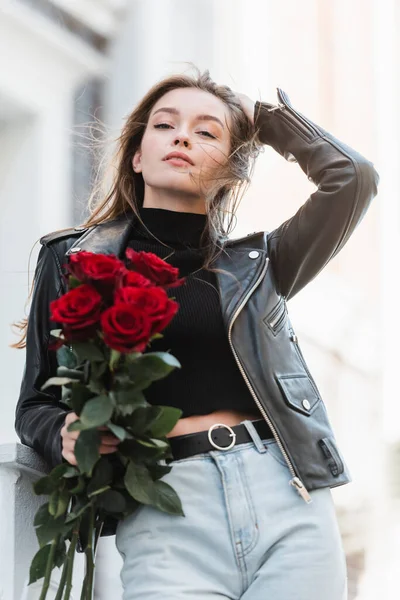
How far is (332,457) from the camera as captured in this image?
1742 millimetres

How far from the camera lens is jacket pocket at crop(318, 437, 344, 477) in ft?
5.70

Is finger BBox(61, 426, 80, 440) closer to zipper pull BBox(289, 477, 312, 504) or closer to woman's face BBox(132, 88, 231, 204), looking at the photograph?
zipper pull BBox(289, 477, 312, 504)

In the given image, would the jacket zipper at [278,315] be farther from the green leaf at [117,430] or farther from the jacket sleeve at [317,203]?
the green leaf at [117,430]

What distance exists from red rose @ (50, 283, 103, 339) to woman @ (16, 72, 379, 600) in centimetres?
19

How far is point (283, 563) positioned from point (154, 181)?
885 mm

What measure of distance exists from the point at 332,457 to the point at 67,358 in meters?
0.59

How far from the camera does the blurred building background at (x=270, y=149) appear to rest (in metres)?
3.10

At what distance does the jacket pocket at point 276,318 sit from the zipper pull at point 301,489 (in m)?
0.33

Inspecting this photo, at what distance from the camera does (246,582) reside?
62.8 inches

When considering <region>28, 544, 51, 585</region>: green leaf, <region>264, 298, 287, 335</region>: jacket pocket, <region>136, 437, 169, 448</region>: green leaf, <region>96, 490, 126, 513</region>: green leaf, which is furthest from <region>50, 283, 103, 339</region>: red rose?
<region>264, 298, 287, 335</region>: jacket pocket

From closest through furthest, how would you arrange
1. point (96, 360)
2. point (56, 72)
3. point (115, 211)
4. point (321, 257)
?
point (96, 360)
point (321, 257)
point (115, 211)
point (56, 72)

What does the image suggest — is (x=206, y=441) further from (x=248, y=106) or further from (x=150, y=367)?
(x=248, y=106)

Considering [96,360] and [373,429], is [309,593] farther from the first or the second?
[373,429]

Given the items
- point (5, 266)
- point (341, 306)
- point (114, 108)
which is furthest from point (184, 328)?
point (341, 306)
